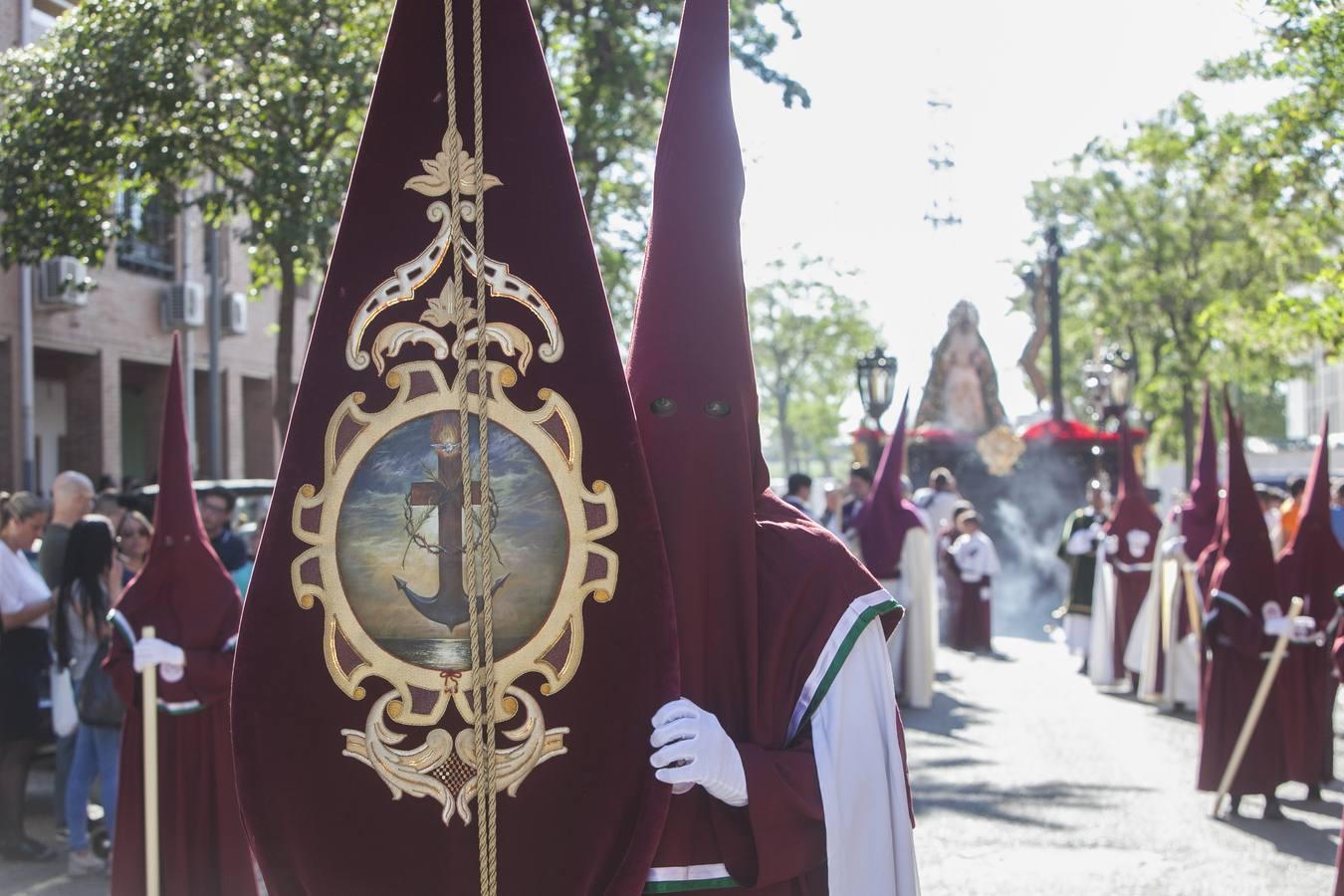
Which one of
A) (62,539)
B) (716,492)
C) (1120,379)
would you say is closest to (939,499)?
(1120,379)

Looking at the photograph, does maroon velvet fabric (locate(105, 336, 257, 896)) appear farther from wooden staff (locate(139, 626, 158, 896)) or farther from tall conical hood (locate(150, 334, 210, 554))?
wooden staff (locate(139, 626, 158, 896))

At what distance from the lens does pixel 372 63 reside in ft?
37.9

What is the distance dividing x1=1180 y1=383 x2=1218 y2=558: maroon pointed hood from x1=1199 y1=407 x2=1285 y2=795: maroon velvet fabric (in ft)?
6.99

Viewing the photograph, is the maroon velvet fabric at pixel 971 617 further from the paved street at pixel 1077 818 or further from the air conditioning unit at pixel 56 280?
the air conditioning unit at pixel 56 280

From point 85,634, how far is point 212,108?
513 cm

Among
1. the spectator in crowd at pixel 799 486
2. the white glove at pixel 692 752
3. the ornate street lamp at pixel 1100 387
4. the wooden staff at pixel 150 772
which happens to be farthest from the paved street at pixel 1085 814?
the ornate street lamp at pixel 1100 387

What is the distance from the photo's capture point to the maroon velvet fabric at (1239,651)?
884 cm

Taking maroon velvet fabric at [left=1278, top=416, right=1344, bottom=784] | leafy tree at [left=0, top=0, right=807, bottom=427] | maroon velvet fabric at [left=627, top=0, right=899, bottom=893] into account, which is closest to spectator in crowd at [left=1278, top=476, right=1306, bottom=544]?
maroon velvet fabric at [left=1278, top=416, right=1344, bottom=784]

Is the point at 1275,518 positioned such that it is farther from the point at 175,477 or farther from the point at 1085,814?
the point at 175,477

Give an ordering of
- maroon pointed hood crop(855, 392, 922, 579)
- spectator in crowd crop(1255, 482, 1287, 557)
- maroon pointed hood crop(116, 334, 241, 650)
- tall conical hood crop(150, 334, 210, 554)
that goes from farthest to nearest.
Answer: maroon pointed hood crop(855, 392, 922, 579) < spectator in crowd crop(1255, 482, 1287, 557) < maroon pointed hood crop(116, 334, 241, 650) < tall conical hood crop(150, 334, 210, 554)

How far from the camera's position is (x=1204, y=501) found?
1211 centimetres

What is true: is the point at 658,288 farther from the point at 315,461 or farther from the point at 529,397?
the point at 315,461

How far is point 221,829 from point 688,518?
4.32 m

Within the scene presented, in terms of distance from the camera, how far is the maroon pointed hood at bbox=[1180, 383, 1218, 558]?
11516 mm
